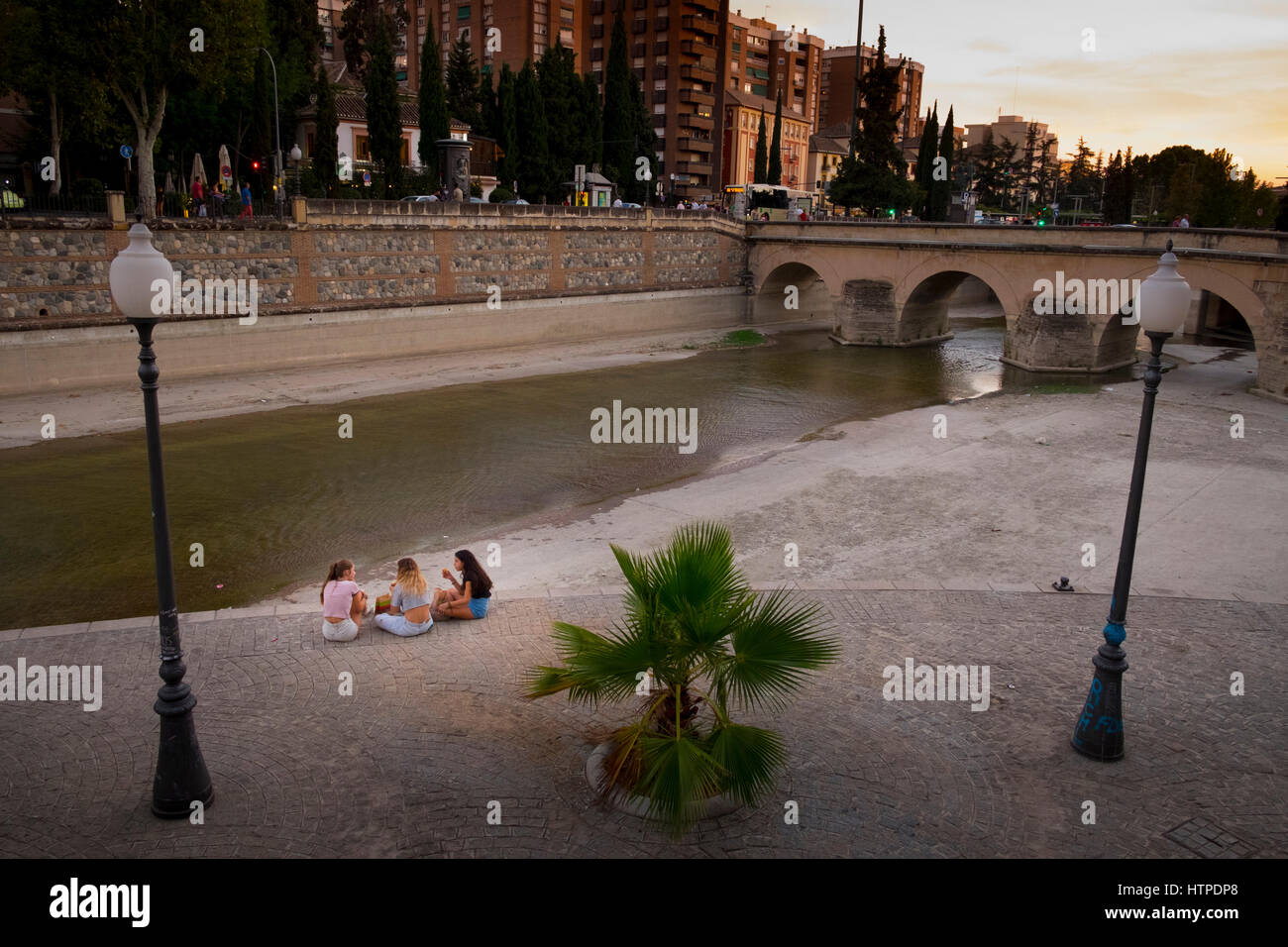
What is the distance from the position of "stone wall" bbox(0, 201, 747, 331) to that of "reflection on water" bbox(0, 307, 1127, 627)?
257 inches

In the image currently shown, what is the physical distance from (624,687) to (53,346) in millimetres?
26253

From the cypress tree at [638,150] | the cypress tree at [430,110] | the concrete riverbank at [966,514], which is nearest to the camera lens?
the concrete riverbank at [966,514]

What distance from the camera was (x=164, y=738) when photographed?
7.15 m

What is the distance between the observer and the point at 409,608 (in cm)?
1100

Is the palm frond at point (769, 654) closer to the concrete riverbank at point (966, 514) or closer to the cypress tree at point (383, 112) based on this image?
the concrete riverbank at point (966, 514)

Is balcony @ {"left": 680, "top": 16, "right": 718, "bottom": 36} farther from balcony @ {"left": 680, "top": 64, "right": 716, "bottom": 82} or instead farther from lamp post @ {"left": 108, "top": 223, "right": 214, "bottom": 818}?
lamp post @ {"left": 108, "top": 223, "right": 214, "bottom": 818}

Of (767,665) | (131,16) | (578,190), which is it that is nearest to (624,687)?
(767,665)

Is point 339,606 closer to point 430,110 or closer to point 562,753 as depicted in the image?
point 562,753

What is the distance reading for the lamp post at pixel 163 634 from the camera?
6.82 metres

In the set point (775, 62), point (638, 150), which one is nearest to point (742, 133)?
point (775, 62)

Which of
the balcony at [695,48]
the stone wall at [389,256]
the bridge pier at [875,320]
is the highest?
the balcony at [695,48]
